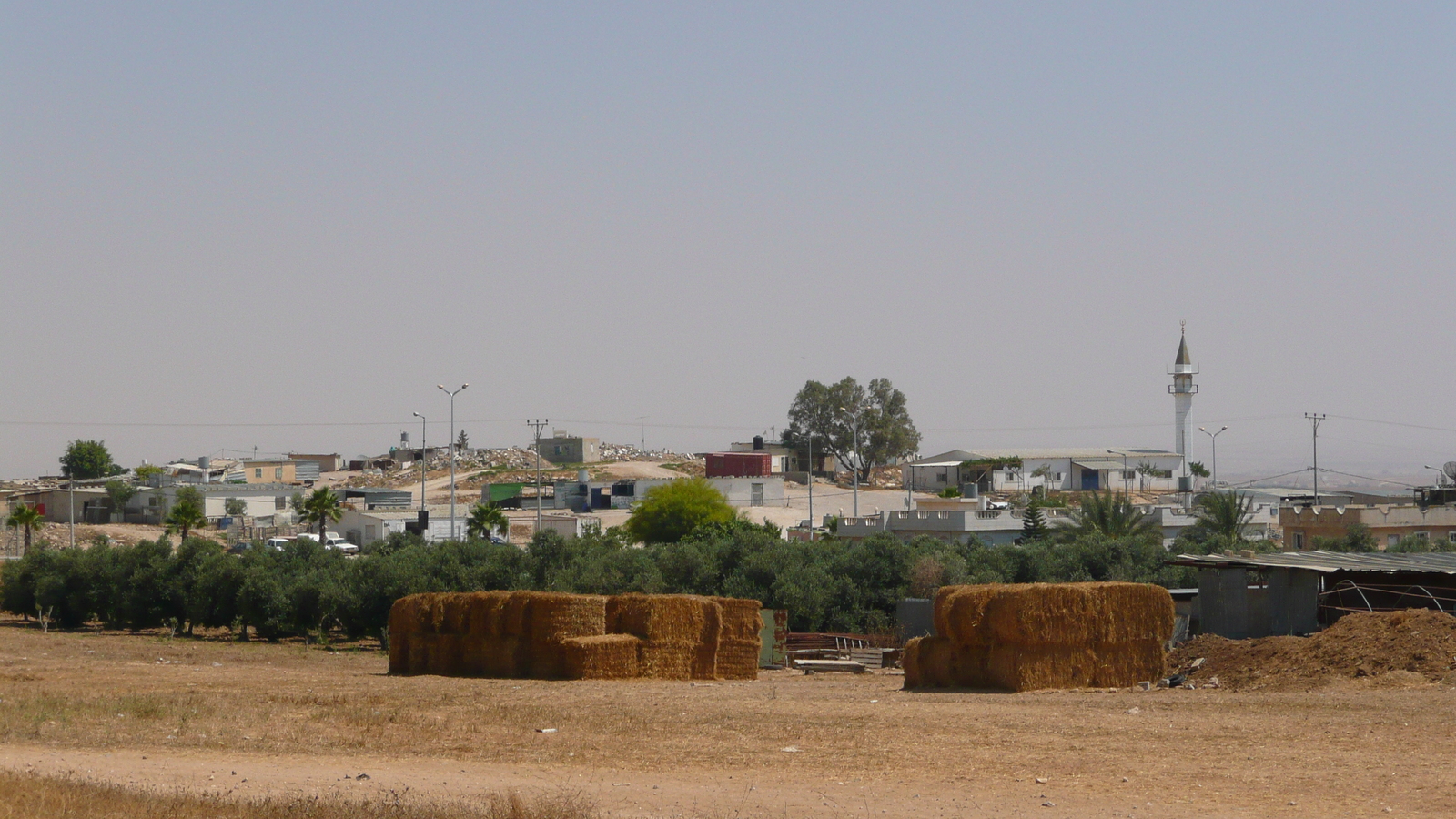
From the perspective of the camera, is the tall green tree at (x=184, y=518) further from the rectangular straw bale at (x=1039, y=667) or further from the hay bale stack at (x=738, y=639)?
the rectangular straw bale at (x=1039, y=667)

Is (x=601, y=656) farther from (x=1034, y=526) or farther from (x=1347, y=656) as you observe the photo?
(x=1034, y=526)

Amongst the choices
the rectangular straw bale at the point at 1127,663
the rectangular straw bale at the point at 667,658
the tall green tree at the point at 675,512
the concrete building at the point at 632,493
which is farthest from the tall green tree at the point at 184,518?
the rectangular straw bale at the point at 1127,663

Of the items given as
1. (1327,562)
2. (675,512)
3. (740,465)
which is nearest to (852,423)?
(740,465)

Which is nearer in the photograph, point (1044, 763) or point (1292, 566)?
point (1044, 763)

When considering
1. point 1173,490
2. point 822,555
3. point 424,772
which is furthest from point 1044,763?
point 1173,490

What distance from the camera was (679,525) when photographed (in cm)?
7844

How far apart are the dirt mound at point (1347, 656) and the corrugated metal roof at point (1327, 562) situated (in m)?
3.18

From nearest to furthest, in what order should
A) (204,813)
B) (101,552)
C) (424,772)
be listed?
1. (204,813)
2. (424,772)
3. (101,552)

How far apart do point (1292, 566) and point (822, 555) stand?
64.8ft

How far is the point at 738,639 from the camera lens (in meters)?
27.6

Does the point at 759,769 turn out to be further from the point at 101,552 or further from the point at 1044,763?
the point at 101,552

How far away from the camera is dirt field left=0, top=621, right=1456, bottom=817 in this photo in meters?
12.1

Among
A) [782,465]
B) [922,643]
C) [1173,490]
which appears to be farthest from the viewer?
[782,465]

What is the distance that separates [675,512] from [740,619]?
169 ft
